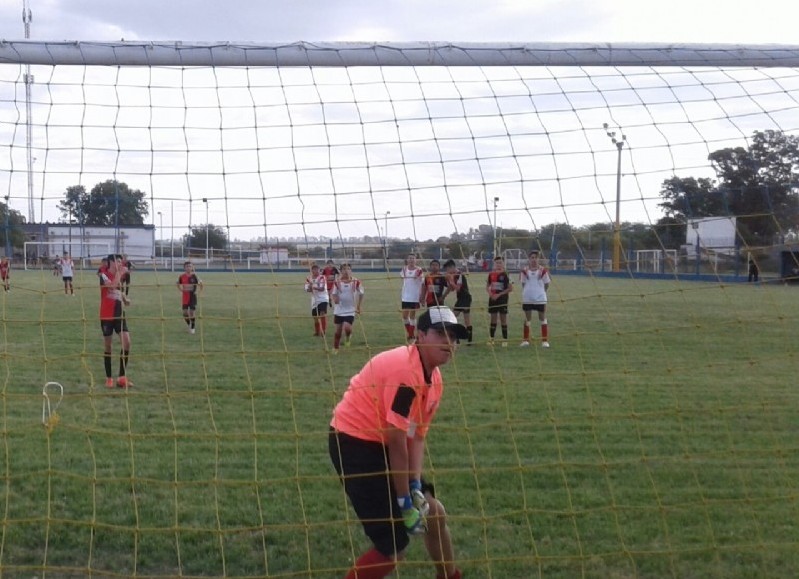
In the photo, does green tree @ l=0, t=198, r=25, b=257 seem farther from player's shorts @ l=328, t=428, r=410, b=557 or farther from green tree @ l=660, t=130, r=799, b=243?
green tree @ l=660, t=130, r=799, b=243

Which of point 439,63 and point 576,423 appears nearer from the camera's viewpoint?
point 439,63

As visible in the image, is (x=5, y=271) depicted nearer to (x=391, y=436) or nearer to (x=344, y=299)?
(x=391, y=436)

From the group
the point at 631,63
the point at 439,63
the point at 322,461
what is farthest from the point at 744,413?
the point at 439,63

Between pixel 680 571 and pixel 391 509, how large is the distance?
180cm

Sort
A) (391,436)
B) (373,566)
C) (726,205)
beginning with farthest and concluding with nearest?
(726,205)
(373,566)
(391,436)

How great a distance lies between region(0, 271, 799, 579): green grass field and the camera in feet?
17.2

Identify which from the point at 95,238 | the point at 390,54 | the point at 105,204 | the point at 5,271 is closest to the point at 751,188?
the point at 390,54

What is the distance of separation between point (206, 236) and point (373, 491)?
160 centimetres

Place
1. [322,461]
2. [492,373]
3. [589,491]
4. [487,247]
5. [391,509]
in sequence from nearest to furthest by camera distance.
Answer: [391,509] < [487,247] < [589,491] < [322,461] < [492,373]

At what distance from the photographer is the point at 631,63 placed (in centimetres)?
529

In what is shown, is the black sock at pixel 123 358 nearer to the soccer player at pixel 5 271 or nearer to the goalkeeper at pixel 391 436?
the soccer player at pixel 5 271

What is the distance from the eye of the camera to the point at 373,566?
172 inches

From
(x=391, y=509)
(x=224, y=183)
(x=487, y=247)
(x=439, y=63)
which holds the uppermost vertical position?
(x=439, y=63)

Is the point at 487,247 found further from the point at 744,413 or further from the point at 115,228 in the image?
the point at 744,413
